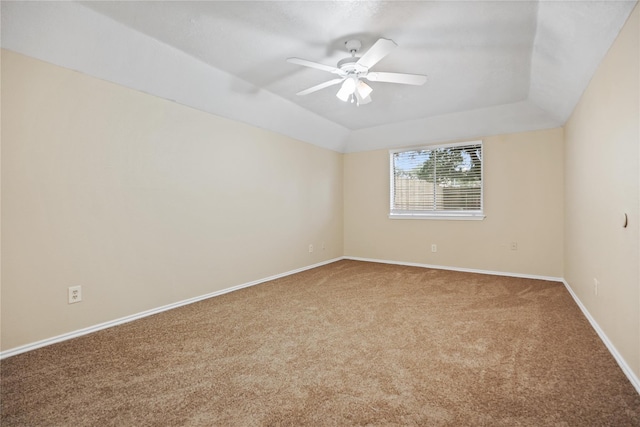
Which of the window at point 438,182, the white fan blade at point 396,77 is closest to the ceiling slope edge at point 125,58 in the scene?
the white fan blade at point 396,77

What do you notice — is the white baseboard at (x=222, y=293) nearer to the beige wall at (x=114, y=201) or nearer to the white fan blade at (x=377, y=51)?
the beige wall at (x=114, y=201)

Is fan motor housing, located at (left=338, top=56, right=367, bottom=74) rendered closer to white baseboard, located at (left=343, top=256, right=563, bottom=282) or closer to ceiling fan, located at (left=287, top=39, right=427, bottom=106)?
ceiling fan, located at (left=287, top=39, right=427, bottom=106)

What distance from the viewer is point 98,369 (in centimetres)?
188

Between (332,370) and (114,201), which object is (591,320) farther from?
(114,201)

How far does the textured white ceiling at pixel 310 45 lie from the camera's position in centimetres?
198

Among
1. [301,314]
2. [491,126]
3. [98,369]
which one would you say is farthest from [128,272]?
[491,126]

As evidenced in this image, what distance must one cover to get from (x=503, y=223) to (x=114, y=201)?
184 inches

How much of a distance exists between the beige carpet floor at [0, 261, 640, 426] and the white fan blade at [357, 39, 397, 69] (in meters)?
2.09

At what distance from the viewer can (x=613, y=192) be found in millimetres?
1989

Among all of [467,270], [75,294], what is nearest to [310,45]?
[75,294]

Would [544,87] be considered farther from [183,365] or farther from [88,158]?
[88,158]

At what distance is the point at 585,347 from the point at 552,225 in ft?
7.69

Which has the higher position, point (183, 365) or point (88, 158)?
point (88, 158)

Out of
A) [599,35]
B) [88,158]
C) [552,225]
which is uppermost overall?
[599,35]
